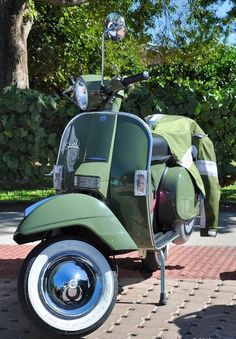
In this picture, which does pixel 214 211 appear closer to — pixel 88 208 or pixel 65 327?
pixel 88 208

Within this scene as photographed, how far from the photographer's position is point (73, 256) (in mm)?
3752

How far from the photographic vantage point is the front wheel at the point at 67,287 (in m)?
3.61

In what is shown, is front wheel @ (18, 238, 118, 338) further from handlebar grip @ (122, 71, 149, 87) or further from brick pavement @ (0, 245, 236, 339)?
handlebar grip @ (122, 71, 149, 87)

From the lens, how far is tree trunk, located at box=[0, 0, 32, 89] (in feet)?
39.5

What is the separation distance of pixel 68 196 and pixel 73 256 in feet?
1.39

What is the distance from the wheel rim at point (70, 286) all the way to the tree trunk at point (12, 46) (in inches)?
347

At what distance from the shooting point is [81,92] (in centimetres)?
415

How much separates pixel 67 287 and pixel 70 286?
2 centimetres

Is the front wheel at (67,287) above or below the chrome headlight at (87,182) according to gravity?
below

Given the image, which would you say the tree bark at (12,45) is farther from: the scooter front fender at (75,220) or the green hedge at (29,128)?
the scooter front fender at (75,220)

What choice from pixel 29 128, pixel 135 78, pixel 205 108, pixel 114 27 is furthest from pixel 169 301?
pixel 29 128

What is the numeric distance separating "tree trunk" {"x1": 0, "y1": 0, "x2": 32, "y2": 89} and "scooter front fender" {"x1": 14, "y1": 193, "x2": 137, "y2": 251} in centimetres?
859

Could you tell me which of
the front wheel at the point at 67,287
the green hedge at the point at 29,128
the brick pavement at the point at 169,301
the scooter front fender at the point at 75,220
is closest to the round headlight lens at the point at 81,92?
the scooter front fender at the point at 75,220

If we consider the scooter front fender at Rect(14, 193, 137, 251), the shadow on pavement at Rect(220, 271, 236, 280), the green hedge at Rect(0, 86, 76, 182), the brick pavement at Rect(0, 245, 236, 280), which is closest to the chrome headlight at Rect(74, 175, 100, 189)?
the scooter front fender at Rect(14, 193, 137, 251)
